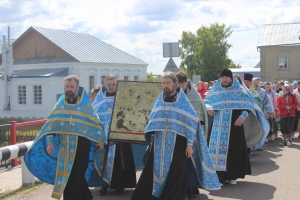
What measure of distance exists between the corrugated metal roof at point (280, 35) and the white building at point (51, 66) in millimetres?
12178

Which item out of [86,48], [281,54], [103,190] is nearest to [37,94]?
[86,48]

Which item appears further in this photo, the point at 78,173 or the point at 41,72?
the point at 41,72

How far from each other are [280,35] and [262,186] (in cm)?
4607

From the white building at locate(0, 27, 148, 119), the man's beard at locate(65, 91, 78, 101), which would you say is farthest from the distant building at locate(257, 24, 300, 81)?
the man's beard at locate(65, 91, 78, 101)

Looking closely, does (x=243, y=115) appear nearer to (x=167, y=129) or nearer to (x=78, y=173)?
(x=167, y=129)

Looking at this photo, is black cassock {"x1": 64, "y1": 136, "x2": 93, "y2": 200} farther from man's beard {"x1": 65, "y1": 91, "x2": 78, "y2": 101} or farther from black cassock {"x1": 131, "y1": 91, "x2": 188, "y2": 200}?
black cassock {"x1": 131, "y1": 91, "x2": 188, "y2": 200}

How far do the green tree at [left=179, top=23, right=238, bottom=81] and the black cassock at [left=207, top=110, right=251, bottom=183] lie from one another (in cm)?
5975

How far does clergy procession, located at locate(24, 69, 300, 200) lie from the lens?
260 inches

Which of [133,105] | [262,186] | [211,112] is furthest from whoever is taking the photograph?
[211,112]

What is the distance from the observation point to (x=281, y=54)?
5066 cm

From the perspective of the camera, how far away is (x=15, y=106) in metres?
42.7

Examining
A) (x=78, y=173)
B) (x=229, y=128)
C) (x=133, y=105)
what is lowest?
(x=78, y=173)

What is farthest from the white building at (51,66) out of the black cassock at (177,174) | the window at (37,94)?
the black cassock at (177,174)

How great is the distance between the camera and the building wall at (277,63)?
5009cm
